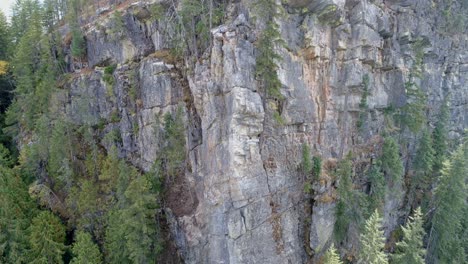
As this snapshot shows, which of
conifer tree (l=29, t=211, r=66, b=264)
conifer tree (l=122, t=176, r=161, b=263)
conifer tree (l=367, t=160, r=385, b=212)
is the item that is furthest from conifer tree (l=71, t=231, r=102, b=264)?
conifer tree (l=367, t=160, r=385, b=212)

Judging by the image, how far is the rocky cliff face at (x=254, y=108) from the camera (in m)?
23.0

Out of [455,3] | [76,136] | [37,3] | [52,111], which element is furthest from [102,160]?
[455,3]

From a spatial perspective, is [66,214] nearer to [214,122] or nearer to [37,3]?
[214,122]

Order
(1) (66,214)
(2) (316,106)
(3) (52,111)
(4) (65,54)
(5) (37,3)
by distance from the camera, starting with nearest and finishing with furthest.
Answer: (2) (316,106) < (1) (66,214) < (3) (52,111) < (4) (65,54) < (5) (37,3)

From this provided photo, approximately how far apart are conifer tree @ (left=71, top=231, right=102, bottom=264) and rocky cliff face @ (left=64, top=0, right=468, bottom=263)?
227 inches

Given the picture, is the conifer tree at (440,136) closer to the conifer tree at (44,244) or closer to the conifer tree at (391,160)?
the conifer tree at (391,160)

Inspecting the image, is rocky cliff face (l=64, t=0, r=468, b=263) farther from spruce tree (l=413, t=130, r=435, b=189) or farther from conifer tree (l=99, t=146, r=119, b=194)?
spruce tree (l=413, t=130, r=435, b=189)

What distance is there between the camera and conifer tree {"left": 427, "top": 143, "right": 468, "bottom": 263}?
2650cm

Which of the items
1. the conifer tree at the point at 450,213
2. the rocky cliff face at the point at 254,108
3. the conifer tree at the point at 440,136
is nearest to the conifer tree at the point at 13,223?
the rocky cliff face at the point at 254,108

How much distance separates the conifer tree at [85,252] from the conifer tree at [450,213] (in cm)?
2620

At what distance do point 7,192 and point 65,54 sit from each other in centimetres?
1599

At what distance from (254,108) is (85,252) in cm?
1572

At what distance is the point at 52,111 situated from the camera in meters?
32.5

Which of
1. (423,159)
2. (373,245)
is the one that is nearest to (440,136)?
(423,159)
